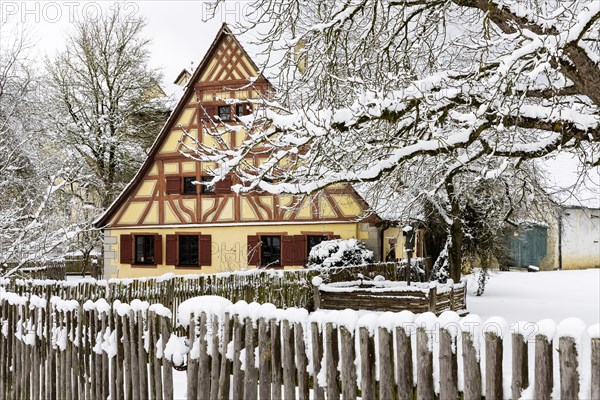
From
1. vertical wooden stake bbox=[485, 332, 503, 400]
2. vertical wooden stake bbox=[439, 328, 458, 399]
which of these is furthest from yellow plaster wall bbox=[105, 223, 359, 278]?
vertical wooden stake bbox=[485, 332, 503, 400]

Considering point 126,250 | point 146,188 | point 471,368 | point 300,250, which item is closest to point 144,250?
point 126,250

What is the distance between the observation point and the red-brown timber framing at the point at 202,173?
2198 centimetres

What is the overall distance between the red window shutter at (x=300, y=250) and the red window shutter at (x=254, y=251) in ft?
4.80

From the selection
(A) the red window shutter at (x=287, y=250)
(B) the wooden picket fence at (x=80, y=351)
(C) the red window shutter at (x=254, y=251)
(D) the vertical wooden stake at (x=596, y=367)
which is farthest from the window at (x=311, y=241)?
(D) the vertical wooden stake at (x=596, y=367)

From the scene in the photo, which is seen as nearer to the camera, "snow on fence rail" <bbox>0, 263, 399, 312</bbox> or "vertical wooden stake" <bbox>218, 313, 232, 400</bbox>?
"vertical wooden stake" <bbox>218, 313, 232, 400</bbox>

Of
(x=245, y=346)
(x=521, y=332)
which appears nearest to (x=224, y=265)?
(x=245, y=346)

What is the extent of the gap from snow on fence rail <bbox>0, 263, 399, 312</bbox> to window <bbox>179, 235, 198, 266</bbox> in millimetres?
7678

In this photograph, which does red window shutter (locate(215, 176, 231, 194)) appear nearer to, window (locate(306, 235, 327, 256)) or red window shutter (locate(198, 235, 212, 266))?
red window shutter (locate(198, 235, 212, 266))

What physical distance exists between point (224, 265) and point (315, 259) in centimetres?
540

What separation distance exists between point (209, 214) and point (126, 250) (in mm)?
3852

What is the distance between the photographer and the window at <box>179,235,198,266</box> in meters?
23.7

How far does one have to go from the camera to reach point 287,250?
71.7ft

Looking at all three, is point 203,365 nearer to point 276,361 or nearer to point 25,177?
point 276,361

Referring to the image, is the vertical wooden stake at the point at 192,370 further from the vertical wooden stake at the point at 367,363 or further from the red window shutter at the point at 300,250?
the red window shutter at the point at 300,250
